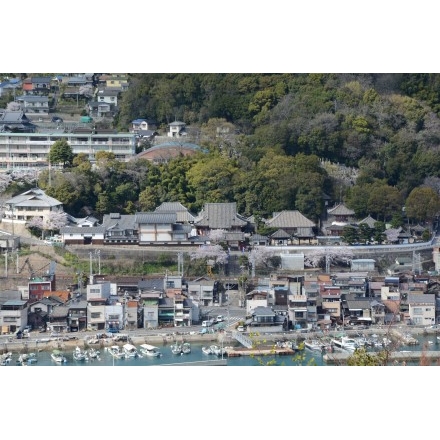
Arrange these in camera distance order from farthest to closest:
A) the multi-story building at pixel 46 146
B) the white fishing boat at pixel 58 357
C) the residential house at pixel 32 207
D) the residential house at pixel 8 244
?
the multi-story building at pixel 46 146, the residential house at pixel 32 207, the residential house at pixel 8 244, the white fishing boat at pixel 58 357

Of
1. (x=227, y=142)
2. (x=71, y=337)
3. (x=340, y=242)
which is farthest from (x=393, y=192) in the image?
(x=71, y=337)

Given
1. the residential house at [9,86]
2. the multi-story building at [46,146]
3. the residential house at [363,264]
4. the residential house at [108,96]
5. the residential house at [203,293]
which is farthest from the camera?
the residential house at [9,86]

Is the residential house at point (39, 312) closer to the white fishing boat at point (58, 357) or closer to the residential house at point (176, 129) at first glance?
the white fishing boat at point (58, 357)

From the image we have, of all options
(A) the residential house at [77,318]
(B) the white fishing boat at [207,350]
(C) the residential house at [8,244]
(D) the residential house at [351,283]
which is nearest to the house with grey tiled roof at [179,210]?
(C) the residential house at [8,244]

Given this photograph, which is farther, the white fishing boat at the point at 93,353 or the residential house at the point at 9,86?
the residential house at the point at 9,86

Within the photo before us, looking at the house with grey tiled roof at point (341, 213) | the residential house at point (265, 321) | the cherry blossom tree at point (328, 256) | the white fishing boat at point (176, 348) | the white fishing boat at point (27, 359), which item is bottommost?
the white fishing boat at point (27, 359)

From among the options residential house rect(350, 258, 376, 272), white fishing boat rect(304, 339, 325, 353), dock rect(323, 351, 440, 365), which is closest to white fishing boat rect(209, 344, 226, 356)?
white fishing boat rect(304, 339, 325, 353)
